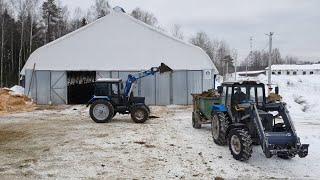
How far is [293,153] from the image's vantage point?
468 inches

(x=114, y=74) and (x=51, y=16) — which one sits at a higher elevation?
(x=51, y=16)

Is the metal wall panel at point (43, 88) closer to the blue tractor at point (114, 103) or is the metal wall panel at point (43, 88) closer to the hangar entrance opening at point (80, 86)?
the hangar entrance opening at point (80, 86)

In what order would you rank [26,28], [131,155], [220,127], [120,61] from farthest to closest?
1. [26,28]
2. [120,61]
3. [220,127]
4. [131,155]

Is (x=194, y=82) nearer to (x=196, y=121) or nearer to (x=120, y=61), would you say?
(x=120, y=61)

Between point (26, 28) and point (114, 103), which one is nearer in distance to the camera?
point (114, 103)

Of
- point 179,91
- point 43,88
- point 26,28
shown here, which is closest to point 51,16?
point 26,28

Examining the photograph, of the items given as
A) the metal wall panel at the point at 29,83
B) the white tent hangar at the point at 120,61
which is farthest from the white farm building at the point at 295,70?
the metal wall panel at the point at 29,83

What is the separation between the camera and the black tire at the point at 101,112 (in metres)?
21.7

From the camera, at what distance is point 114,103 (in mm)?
22156

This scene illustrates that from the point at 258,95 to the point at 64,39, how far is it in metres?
22.4

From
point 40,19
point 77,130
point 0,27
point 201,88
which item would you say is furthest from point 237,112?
point 40,19

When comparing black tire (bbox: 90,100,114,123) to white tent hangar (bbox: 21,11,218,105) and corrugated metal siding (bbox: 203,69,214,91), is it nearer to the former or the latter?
white tent hangar (bbox: 21,11,218,105)

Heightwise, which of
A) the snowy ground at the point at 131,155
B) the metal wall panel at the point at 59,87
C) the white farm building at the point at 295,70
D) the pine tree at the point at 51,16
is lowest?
the snowy ground at the point at 131,155

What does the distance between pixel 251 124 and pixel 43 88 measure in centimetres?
2337
